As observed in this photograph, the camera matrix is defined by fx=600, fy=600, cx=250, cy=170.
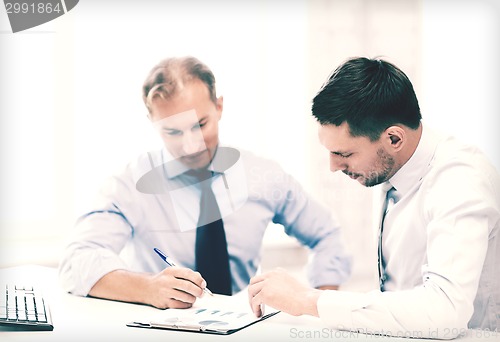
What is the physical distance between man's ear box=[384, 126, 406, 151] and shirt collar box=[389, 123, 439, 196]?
4 centimetres

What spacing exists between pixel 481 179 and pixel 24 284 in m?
1.17

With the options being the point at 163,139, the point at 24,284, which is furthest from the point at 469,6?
the point at 24,284

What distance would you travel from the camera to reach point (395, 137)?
1349 mm

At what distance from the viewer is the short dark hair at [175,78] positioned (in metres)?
1.82

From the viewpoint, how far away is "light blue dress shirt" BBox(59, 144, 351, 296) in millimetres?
1854

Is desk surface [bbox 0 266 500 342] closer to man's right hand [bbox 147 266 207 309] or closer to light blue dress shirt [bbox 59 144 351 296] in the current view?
man's right hand [bbox 147 266 207 309]

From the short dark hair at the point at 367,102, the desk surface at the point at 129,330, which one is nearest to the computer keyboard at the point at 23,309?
the desk surface at the point at 129,330

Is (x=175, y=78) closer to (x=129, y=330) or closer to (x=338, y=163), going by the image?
(x=338, y=163)

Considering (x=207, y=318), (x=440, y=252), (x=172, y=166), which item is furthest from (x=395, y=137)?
(x=172, y=166)

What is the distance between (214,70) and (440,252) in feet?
4.34

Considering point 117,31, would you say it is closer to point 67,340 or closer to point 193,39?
point 193,39

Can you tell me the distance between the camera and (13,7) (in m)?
1.72

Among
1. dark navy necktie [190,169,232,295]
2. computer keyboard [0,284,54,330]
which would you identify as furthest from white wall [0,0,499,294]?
computer keyboard [0,284,54,330]

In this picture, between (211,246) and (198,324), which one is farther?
(211,246)
